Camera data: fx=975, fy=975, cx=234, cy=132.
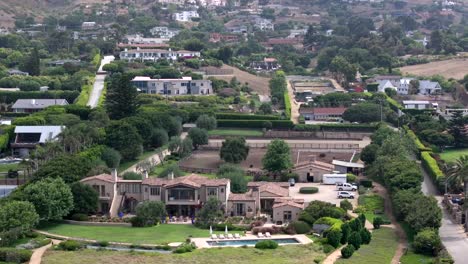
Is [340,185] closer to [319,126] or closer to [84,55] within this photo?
[319,126]

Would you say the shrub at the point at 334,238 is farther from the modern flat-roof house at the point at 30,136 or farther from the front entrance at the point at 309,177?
the modern flat-roof house at the point at 30,136

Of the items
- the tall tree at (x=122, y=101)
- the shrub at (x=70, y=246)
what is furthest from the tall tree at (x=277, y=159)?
the shrub at (x=70, y=246)

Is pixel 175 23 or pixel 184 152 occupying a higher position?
pixel 175 23

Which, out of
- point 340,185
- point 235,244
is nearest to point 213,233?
point 235,244

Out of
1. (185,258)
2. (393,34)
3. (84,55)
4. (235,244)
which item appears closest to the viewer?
(185,258)

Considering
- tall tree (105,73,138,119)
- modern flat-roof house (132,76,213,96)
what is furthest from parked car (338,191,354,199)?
modern flat-roof house (132,76,213,96)

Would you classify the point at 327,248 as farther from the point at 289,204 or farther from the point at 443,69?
the point at 443,69

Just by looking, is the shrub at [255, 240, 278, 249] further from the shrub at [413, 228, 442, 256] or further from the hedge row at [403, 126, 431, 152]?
the hedge row at [403, 126, 431, 152]
